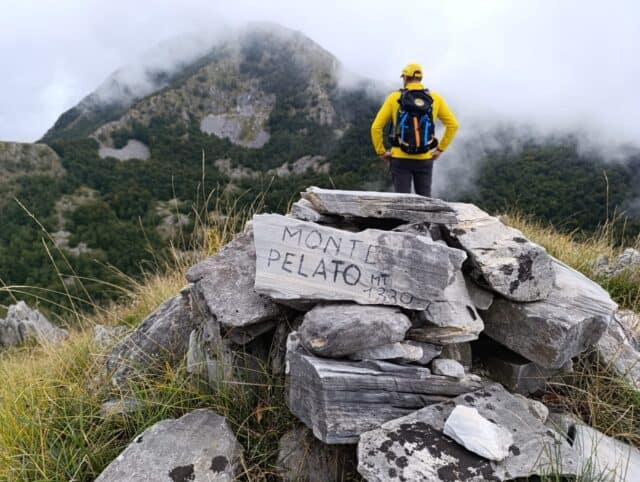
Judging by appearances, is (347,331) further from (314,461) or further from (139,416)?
(139,416)

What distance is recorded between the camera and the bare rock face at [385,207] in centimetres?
321

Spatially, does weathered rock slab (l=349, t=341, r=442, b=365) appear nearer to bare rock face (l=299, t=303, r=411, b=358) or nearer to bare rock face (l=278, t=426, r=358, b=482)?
bare rock face (l=299, t=303, r=411, b=358)

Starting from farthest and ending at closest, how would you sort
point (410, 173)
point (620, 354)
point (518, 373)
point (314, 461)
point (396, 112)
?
point (410, 173) < point (396, 112) < point (620, 354) < point (518, 373) < point (314, 461)

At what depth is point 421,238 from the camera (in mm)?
2826

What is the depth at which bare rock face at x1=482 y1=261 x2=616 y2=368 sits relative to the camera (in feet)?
9.13

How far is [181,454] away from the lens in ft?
8.09

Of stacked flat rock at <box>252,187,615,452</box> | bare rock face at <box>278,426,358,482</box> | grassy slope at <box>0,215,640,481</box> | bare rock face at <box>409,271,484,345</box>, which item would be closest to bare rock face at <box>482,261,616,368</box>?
stacked flat rock at <box>252,187,615,452</box>

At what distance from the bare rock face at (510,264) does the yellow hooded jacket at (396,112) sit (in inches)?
93.7

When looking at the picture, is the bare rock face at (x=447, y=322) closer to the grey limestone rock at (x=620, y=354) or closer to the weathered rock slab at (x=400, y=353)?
the weathered rock slab at (x=400, y=353)

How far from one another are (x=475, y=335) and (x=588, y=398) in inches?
40.2

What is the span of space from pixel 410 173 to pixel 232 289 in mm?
3354

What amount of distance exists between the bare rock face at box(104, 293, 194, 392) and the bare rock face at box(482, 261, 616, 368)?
260 cm

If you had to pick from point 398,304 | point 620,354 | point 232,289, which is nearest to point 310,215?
point 232,289

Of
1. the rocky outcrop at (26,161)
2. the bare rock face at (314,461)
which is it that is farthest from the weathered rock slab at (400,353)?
the rocky outcrop at (26,161)
